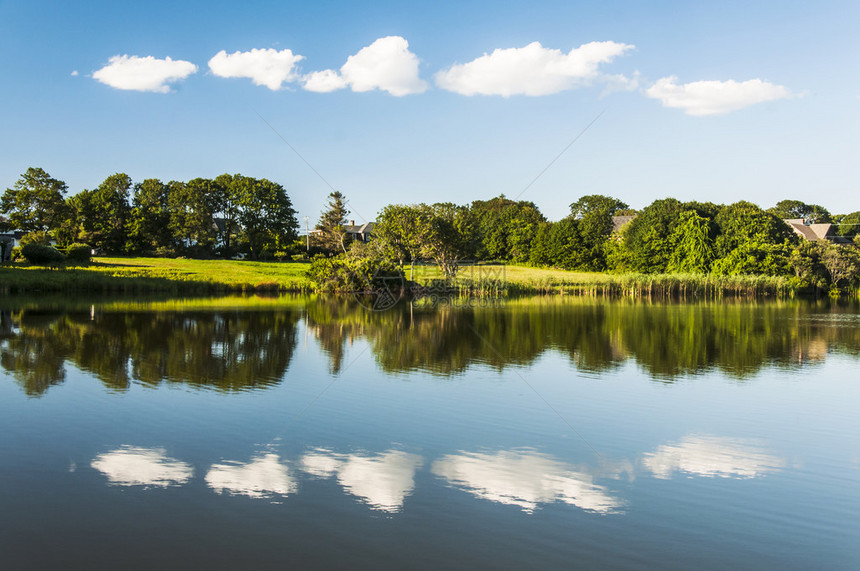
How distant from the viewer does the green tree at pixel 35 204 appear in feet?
179

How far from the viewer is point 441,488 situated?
22.5 ft

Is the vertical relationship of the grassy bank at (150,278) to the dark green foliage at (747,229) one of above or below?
below

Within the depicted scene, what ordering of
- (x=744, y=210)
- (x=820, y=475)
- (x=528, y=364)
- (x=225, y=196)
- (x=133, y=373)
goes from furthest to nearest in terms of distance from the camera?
1. (x=225, y=196)
2. (x=744, y=210)
3. (x=528, y=364)
4. (x=133, y=373)
5. (x=820, y=475)

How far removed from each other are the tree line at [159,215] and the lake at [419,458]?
45.7 m

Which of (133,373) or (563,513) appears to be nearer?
(563,513)

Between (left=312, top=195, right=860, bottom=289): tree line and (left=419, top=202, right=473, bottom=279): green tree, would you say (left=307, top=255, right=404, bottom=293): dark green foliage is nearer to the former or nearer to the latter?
(left=312, top=195, right=860, bottom=289): tree line

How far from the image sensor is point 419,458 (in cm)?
793

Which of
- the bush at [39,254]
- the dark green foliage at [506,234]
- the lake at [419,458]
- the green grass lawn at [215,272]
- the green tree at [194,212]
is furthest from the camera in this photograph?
the dark green foliage at [506,234]

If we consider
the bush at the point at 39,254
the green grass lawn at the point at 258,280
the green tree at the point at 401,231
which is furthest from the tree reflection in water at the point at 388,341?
the bush at the point at 39,254

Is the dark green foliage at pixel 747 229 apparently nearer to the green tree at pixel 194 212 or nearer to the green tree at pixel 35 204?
the green tree at pixel 194 212

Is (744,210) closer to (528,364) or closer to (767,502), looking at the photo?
(528,364)

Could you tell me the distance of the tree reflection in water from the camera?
14.3m

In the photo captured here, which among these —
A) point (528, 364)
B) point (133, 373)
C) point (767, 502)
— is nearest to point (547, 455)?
point (767, 502)

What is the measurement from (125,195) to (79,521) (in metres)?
67.8
